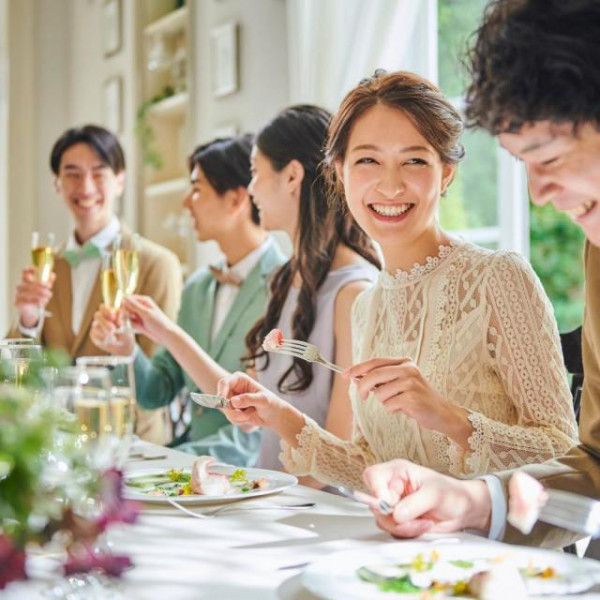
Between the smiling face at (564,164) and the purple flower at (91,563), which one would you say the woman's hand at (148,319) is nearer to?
the smiling face at (564,164)

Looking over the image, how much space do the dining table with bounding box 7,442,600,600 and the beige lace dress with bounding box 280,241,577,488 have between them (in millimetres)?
278

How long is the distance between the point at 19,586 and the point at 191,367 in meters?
1.64

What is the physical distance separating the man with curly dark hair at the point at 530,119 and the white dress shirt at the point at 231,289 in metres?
1.84

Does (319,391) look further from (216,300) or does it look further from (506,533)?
(506,533)

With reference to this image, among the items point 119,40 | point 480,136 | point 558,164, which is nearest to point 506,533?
point 558,164

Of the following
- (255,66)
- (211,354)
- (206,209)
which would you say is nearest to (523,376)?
(211,354)

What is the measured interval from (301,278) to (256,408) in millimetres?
750

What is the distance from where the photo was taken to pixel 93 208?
13.4ft

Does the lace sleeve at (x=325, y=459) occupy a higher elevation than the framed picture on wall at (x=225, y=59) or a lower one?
lower

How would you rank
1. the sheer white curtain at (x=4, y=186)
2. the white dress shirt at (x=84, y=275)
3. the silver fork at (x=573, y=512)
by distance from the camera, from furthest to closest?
the sheer white curtain at (x=4, y=186), the white dress shirt at (x=84, y=275), the silver fork at (x=573, y=512)

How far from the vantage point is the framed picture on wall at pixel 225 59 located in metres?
A: 4.41

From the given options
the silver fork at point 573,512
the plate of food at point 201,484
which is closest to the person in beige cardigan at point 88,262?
the plate of food at point 201,484

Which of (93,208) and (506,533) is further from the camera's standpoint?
(93,208)

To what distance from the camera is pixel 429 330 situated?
1.99 m
